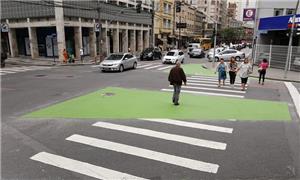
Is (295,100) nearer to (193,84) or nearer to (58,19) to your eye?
(193,84)

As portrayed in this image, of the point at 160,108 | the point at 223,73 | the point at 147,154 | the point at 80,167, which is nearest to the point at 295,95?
the point at 223,73

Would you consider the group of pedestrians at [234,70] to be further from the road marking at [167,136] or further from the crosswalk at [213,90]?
the road marking at [167,136]

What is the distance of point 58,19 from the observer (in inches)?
1224

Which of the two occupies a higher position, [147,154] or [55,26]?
[55,26]

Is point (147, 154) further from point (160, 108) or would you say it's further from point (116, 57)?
point (116, 57)

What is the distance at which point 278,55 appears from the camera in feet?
80.9

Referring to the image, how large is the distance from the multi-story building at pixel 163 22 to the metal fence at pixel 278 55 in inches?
1390

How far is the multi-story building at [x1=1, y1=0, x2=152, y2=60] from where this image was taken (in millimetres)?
31750

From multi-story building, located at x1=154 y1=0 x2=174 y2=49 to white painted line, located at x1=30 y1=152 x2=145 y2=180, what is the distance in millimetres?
56526

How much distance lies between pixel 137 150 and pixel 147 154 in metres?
0.32

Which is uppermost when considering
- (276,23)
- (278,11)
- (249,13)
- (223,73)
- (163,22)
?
(163,22)

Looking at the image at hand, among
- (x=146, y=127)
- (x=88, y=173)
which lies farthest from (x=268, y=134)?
(x=88, y=173)

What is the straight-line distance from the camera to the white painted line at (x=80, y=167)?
488 cm

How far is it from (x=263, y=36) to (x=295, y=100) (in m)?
23.0
